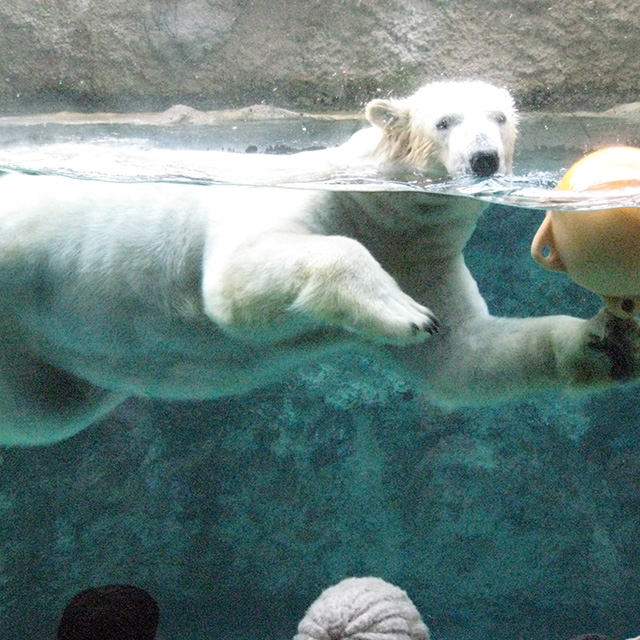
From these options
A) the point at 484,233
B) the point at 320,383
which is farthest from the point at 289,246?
the point at 320,383

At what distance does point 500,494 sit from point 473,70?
11.3ft

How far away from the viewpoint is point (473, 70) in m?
2.59

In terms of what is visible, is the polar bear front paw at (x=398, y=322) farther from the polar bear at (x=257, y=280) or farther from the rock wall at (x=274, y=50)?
the rock wall at (x=274, y=50)

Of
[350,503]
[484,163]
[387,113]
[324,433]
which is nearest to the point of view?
[484,163]

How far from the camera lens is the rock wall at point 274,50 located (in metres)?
2.44

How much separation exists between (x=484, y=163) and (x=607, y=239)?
1.44 feet

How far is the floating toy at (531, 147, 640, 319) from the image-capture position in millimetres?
1840

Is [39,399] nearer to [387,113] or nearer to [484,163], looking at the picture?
[387,113]

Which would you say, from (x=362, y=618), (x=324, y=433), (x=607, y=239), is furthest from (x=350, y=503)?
(x=607, y=239)

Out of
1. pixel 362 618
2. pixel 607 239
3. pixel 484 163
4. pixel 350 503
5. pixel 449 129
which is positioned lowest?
pixel 350 503

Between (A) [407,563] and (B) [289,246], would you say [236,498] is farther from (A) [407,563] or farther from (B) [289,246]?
(B) [289,246]

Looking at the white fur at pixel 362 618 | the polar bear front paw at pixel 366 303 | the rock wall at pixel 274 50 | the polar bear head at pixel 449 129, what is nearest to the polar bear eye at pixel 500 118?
the polar bear head at pixel 449 129

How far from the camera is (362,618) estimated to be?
8.46 ft

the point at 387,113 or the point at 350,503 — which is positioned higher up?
the point at 387,113
